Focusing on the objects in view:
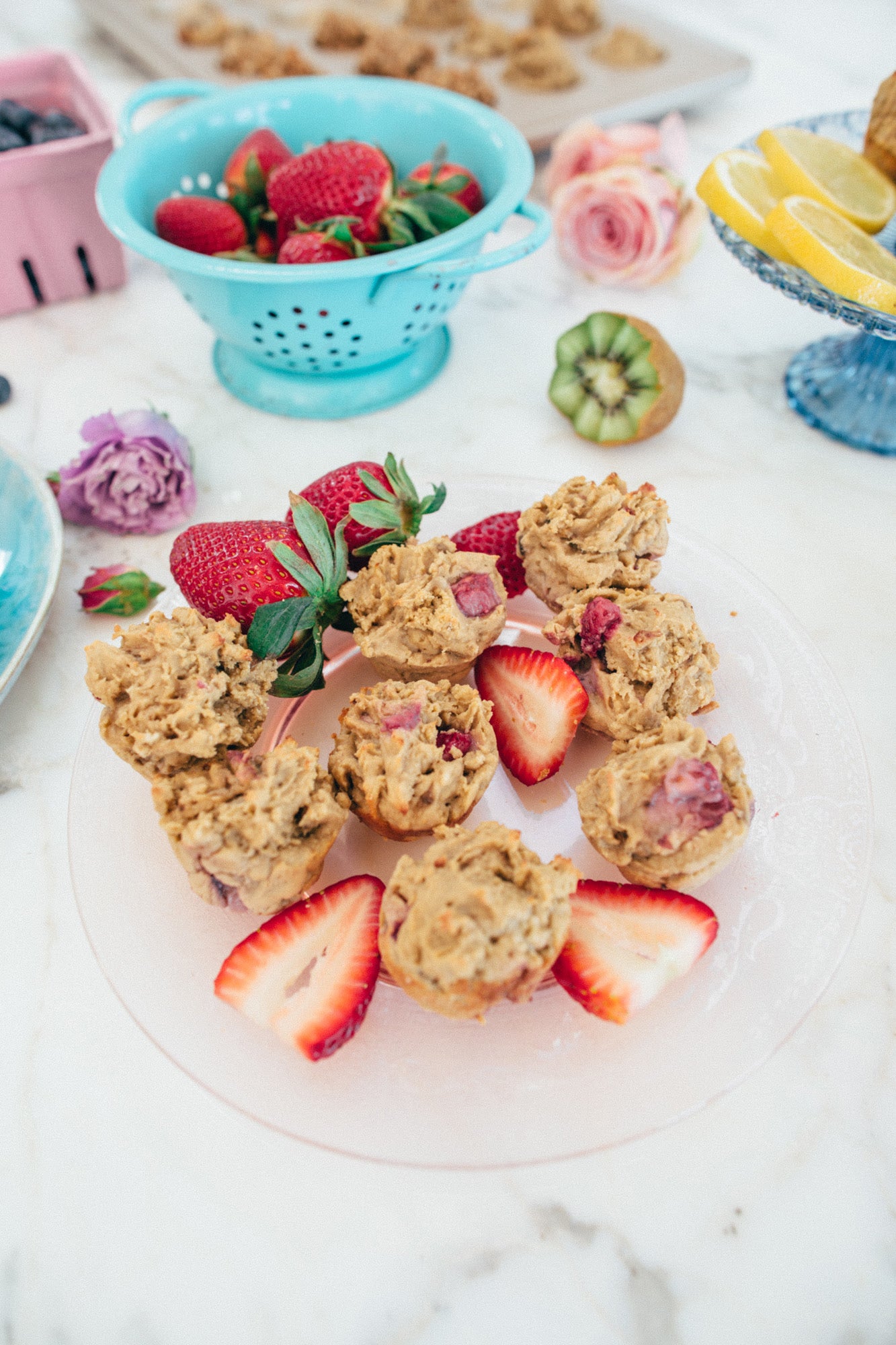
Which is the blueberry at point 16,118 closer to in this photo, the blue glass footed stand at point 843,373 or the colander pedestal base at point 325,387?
the colander pedestal base at point 325,387

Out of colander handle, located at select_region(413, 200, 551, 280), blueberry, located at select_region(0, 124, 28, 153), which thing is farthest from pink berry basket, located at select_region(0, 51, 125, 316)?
colander handle, located at select_region(413, 200, 551, 280)

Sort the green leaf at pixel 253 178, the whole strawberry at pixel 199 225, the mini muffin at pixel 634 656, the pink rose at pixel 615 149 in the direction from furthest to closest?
the pink rose at pixel 615 149
the green leaf at pixel 253 178
the whole strawberry at pixel 199 225
the mini muffin at pixel 634 656

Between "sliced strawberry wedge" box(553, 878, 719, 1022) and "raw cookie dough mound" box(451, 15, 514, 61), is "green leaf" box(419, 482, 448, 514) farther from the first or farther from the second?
"raw cookie dough mound" box(451, 15, 514, 61)

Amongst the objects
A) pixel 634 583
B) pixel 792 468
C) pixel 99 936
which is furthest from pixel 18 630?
pixel 792 468

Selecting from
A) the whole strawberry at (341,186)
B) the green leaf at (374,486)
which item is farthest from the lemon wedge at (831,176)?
the green leaf at (374,486)

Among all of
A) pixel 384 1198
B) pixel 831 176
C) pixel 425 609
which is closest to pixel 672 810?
pixel 425 609

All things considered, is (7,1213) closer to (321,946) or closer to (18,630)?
(321,946)
